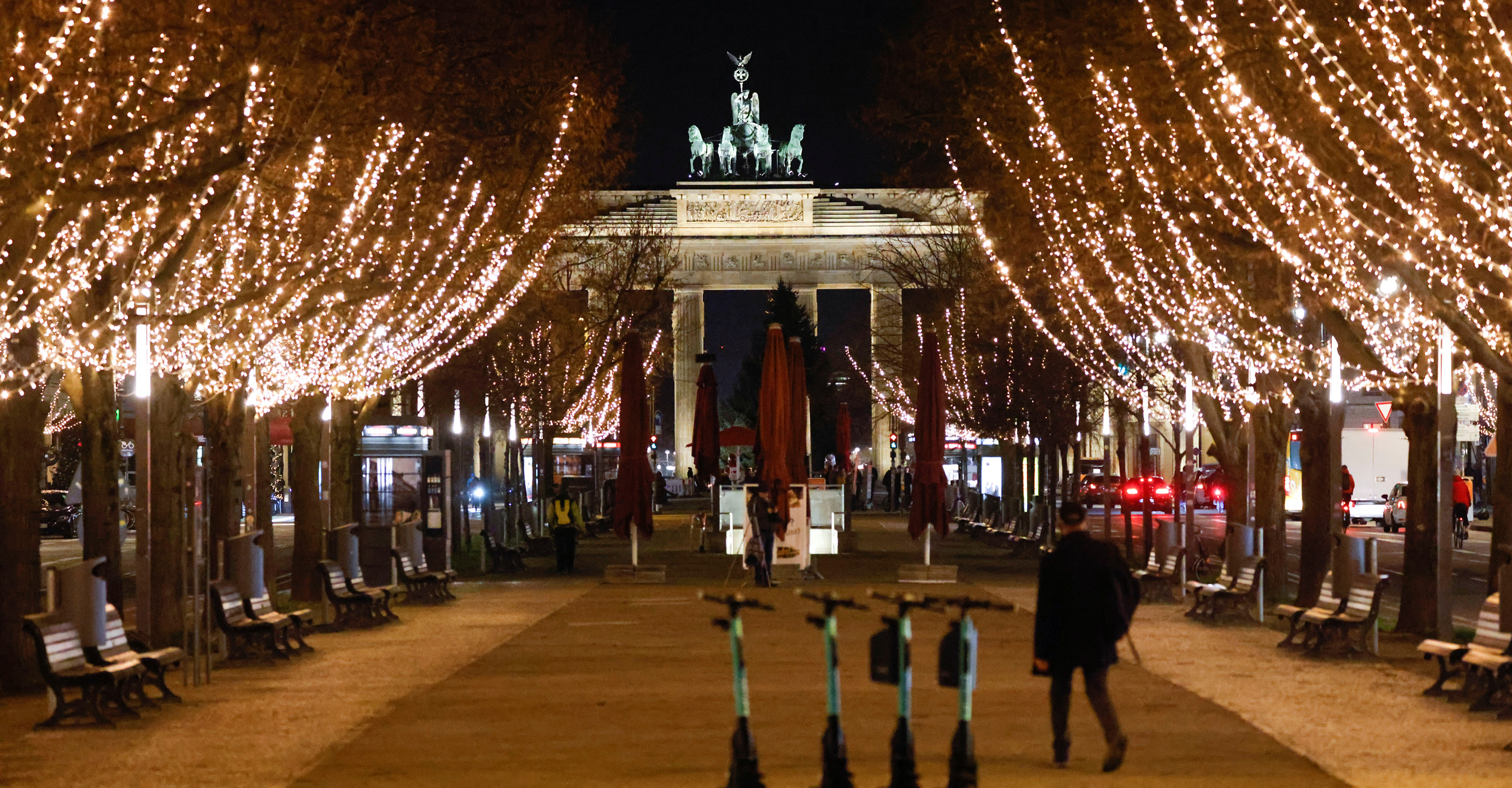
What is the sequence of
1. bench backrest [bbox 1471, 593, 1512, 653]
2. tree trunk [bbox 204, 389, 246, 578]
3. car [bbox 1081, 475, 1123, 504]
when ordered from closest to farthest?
1. bench backrest [bbox 1471, 593, 1512, 653]
2. tree trunk [bbox 204, 389, 246, 578]
3. car [bbox 1081, 475, 1123, 504]

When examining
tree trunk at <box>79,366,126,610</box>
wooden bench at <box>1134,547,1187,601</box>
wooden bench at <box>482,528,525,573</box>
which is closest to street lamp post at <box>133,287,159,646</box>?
tree trunk at <box>79,366,126,610</box>

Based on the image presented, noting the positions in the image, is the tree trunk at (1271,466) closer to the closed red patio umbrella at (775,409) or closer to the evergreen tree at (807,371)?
the closed red patio umbrella at (775,409)

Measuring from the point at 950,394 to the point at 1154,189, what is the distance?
37.1 meters

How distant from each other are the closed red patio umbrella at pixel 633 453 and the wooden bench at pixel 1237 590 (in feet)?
36.8

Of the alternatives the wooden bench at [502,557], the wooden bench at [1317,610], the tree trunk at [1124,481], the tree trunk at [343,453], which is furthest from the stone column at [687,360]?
the wooden bench at [1317,610]

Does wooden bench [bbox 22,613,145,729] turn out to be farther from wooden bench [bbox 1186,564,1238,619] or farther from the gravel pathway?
wooden bench [bbox 1186,564,1238,619]

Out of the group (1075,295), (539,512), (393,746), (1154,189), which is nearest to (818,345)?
(539,512)

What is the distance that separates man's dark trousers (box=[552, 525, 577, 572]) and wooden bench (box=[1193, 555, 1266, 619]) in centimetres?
1332

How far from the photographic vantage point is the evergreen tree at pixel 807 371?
11238cm

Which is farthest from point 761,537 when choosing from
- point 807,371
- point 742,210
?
point 807,371

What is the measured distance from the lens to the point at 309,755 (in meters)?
12.5

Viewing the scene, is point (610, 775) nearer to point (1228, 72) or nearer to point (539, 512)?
point (1228, 72)

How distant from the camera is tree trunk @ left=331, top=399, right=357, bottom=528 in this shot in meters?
30.1

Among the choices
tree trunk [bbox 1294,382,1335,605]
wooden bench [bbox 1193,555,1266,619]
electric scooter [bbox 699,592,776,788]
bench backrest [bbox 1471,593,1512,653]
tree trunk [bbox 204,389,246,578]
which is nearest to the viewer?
electric scooter [bbox 699,592,776,788]
